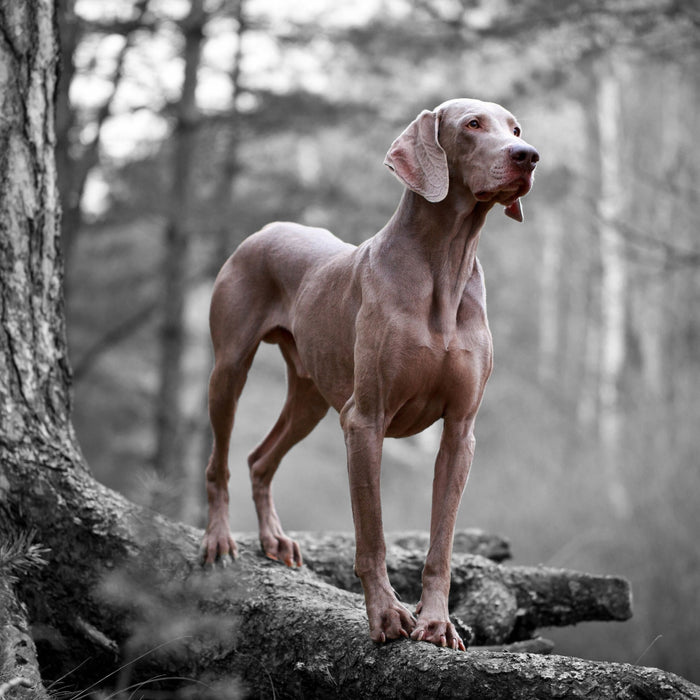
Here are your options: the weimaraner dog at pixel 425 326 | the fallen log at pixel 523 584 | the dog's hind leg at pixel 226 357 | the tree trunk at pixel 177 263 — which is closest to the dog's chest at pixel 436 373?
the weimaraner dog at pixel 425 326

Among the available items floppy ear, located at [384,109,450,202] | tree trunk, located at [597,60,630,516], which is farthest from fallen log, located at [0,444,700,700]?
tree trunk, located at [597,60,630,516]

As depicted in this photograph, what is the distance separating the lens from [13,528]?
3557 millimetres

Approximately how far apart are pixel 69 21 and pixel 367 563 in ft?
20.3

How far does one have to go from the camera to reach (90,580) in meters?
3.65

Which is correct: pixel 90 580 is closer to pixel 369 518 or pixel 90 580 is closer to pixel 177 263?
pixel 369 518

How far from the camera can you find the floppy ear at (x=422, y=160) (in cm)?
310

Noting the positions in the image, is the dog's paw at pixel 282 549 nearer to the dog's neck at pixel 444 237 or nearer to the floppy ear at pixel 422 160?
the dog's neck at pixel 444 237

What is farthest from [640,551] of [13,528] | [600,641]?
[13,528]

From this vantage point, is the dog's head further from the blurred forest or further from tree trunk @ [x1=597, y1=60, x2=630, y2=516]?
tree trunk @ [x1=597, y1=60, x2=630, y2=516]

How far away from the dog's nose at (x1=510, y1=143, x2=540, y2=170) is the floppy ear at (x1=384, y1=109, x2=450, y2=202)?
11.3 inches

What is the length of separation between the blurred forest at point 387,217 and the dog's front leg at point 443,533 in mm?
1447

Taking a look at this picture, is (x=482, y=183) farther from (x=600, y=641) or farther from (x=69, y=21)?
(x=600, y=641)

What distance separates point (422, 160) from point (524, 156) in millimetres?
416

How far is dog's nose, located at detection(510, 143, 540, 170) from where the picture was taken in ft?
9.42
